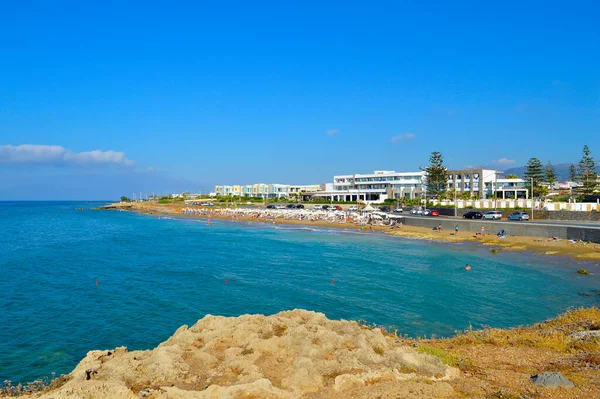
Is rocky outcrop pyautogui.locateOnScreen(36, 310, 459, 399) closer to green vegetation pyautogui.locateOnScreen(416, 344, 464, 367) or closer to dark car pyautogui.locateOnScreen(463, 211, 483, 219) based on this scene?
green vegetation pyautogui.locateOnScreen(416, 344, 464, 367)

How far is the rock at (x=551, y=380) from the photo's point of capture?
27.6 feet

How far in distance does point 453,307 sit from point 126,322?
49.5 feet

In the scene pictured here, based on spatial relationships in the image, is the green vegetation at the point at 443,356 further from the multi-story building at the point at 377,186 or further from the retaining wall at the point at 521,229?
the multi-story building at the point at 377,186

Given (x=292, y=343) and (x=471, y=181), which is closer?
(x=292, y=343)

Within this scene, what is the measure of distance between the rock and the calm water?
7.33 meters

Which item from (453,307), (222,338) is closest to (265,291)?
(453,307)

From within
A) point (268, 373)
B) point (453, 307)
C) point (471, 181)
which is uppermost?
point (471, 181)

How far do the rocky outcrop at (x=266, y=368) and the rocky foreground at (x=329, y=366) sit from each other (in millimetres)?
23

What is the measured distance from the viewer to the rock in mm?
8398

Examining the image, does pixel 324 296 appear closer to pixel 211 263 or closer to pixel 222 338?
pixel 222 338

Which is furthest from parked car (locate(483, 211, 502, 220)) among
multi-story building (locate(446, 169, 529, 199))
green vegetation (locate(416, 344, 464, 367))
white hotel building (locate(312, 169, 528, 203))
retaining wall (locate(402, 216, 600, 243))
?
green vegetation (locate(416, 344, 464, 367))

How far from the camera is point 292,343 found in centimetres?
1062

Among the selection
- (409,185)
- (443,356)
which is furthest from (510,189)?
(443,356)

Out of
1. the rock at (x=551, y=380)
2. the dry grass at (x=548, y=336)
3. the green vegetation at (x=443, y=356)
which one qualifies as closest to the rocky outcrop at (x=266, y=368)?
the green vegetation at (x=443, y=356)
